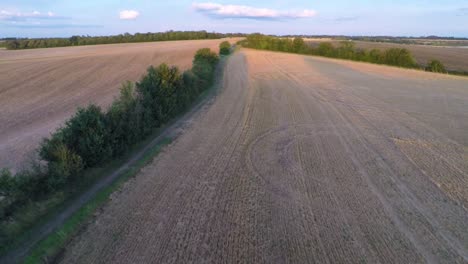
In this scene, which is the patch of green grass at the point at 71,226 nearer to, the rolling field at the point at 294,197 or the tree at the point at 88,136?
the rolling field at the point at 294,197

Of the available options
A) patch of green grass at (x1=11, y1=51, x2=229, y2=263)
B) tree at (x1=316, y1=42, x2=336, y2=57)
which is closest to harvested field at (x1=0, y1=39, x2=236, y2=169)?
patch of green grass at (x1=11, y1=51, x2=229, y2=263)

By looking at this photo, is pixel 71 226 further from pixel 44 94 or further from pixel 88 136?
pixel 44 94

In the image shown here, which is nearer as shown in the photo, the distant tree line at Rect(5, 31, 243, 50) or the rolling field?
the rolling field

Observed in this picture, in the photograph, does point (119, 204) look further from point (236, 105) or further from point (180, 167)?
point (236, 105)

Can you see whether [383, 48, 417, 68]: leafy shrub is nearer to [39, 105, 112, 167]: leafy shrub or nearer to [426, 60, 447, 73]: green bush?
[426, 60, 447, 73]: green bush

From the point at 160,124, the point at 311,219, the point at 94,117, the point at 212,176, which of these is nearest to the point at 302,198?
the point at 311,219

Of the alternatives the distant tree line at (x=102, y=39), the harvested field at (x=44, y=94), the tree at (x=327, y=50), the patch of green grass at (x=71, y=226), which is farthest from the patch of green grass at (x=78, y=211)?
the distant tree line at (x=102, y=39)
